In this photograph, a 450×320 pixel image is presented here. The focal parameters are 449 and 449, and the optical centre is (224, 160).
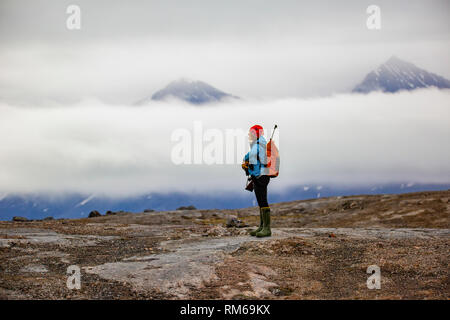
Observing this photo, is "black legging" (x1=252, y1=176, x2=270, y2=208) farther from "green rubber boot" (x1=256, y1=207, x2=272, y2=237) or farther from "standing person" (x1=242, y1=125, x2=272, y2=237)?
"green rubber boot" (x1=256, y1=207, x2=272, y2=237)

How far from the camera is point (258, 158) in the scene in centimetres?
1808

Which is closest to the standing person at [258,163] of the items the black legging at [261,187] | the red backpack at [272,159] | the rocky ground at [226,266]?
the black legging at [261,187]

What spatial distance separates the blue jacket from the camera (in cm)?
1798

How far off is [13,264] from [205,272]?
617cm

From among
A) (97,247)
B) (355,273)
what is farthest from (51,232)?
(355,273)

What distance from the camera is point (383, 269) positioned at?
14.5m

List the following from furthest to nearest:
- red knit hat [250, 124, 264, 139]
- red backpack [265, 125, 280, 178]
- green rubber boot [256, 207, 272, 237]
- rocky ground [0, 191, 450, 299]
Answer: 1. green rubber boot [256, 207, 272, 237]
2. red knit hat [250, 124, 264, 139]
3. red backpack [265, 125, 280, 178]
4. rocky ground [0, 191, 450, 299]

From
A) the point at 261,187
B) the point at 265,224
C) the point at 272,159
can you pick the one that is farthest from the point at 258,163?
the point at 265,224

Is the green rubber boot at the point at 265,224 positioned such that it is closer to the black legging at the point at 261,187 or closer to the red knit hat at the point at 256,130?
the black legging at the point at 261,187

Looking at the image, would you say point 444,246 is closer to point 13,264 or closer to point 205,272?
point 205,272

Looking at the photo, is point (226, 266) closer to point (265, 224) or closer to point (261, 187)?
point (261, 187)

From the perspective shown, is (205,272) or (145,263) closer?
(205,272)

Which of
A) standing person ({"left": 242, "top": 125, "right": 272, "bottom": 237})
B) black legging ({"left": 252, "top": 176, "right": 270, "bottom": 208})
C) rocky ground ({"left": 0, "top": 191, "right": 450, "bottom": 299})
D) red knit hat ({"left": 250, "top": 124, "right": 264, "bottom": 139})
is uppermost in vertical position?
red knit hat ({"left": 250, "top": 124, "right": 264, "bottom": 139})

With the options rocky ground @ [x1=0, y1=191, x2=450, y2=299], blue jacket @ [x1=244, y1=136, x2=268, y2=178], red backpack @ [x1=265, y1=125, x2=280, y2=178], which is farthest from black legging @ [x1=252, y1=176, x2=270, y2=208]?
rocky ground @ [x1=0, y1=191, x2=450, y2=299]
